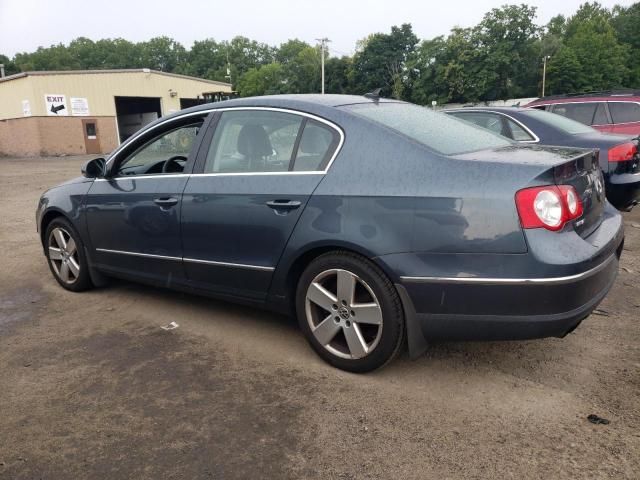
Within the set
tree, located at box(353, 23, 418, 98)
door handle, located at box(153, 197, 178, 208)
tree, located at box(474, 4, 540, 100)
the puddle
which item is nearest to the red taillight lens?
door handle, located at box(153, 197, 178, 208)

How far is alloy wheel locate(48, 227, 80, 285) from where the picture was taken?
4.70 meters

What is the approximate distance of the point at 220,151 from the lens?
364cm

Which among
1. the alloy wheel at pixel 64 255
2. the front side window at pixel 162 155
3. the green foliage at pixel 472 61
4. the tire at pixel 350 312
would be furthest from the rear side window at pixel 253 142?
the green foliage at pixel 472 61

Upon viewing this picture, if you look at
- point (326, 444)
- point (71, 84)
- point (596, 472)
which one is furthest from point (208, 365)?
point (71, 84)

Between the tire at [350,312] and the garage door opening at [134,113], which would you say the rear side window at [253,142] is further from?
the garage door opening at [134,113]

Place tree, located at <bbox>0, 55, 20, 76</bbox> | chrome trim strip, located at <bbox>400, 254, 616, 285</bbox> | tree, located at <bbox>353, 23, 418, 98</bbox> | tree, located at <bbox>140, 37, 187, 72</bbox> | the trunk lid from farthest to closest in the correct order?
tree, located at <bbox>140, 37, 187, 72</bbox> → tree, located at <bbox>0, 55, 20, 76</bbox> → tree, located at <bbox>353, 23, 418, 98</bbox> → the trunk lid → chrome trim strip, located at <bbox>400, 254, 616, 285</bbox>

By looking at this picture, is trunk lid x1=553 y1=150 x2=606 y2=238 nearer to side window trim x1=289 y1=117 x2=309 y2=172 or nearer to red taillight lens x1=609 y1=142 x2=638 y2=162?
side window trim x1=289 y1=117 x2=309 y2=172

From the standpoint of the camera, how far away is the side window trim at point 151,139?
3736 mm

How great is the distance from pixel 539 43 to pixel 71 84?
61.4 metres

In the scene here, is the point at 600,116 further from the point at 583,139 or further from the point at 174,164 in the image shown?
the point at 174,164

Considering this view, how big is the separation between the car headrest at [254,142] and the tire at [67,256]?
1.95 m

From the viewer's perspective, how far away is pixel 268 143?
3.43 metres

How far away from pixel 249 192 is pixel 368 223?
890mm

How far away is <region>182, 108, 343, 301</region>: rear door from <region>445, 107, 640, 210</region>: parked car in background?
11.0 feet
